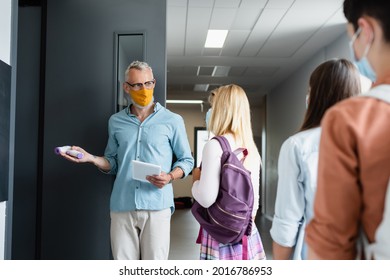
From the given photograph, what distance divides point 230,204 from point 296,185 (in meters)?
0.51

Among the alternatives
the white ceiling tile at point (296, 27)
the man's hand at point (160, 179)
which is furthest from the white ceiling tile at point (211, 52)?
the man's hand at point (160, 179)

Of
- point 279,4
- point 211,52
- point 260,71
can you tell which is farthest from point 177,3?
point 260,71

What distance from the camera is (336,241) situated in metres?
0.69

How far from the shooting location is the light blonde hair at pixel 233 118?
1.59 meters

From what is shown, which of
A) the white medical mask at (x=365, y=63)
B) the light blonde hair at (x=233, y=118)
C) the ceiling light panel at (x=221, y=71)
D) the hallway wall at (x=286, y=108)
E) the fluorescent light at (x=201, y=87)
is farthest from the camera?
the fluorescent light at (x=201, y=87)

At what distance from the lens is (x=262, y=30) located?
4.09m

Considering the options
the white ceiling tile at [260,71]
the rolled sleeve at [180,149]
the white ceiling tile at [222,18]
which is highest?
the white ceiling tile at [222,18]

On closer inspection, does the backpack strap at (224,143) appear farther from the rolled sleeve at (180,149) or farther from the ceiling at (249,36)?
the ceiling at (249,36)

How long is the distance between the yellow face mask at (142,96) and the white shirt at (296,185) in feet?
3.73

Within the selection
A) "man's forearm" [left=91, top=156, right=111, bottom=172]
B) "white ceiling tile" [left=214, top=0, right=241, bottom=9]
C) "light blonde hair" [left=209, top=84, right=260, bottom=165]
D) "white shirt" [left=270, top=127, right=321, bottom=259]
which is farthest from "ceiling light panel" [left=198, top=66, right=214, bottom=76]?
"white shirt" [left=270, top=127, right=321, bottom=259]

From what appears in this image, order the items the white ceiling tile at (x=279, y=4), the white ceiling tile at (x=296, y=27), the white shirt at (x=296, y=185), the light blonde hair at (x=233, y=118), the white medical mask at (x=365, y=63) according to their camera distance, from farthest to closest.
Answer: the white ceiling tile at (x=296, y=27)
the white ceiling tile at (x=279, y=4)
the light blonde hair at (x=233, y=118)
the white shirt at (x=296, y=185)
the white medical mask at (x=365, y=63)

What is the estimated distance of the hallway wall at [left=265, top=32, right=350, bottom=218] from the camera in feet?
15.1

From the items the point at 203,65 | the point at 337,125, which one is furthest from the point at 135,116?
the point at 203,65

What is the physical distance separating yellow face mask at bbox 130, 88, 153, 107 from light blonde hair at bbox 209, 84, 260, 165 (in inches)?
21.0
